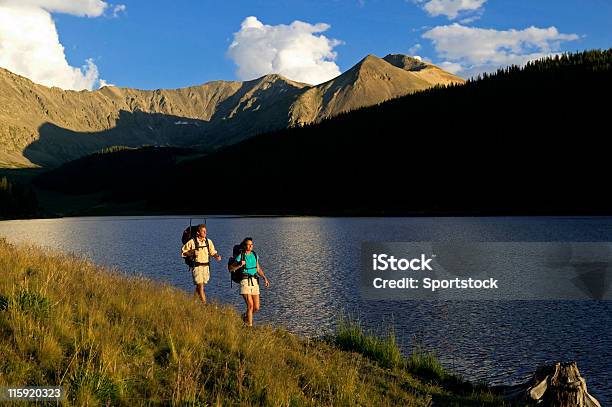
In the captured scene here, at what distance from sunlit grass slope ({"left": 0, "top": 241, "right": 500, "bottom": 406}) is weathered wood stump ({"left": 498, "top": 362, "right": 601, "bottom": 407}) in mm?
929

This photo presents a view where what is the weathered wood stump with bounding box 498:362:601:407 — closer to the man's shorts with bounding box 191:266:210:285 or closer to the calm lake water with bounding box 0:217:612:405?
the calm lake water with bounding box 0:217:612:405

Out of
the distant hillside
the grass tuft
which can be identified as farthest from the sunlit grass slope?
the distant hillside

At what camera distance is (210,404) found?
7574 millimetres

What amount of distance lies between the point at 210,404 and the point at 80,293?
4.94 metres

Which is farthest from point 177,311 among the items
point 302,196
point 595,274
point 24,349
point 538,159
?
point 302,196

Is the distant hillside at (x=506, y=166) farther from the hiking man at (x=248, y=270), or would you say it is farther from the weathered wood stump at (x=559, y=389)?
the hiking man at (x=248, y=270)

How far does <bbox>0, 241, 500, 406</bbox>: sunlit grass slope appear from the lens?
7.27 metres

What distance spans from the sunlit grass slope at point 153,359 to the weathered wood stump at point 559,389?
93cm

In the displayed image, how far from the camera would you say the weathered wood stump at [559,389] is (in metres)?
10.5

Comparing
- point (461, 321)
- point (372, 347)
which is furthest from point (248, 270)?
point (461, 321)

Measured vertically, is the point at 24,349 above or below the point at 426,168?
below

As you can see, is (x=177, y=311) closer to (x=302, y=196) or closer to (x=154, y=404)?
(x=154, y=404)

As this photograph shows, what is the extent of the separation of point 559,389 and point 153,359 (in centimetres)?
860

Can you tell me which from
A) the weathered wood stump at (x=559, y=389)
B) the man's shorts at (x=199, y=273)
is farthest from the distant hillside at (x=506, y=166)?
the man's shorts at (x=199, y=273)
